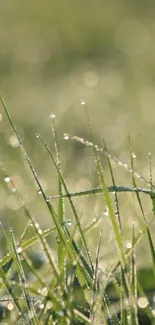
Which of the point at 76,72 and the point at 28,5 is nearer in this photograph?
the point at 76,72

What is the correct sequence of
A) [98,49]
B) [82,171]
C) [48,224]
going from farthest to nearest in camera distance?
[98,49] < [82,171] < [48,224]

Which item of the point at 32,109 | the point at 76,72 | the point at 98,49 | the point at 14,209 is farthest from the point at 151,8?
the point at 14,209

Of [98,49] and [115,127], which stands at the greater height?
[98,49]

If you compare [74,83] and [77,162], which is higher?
[74,83]

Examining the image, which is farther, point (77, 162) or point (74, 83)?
point (74, 83)

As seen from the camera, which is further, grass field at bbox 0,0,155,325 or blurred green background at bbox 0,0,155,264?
blurred green background at bbox 0,0,155,264

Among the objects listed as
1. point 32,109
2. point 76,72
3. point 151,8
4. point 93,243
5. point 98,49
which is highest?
point 151,8

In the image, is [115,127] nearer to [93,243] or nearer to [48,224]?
[48,224]

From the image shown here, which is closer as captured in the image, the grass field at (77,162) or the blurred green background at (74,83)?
the grass field at (77,162)
